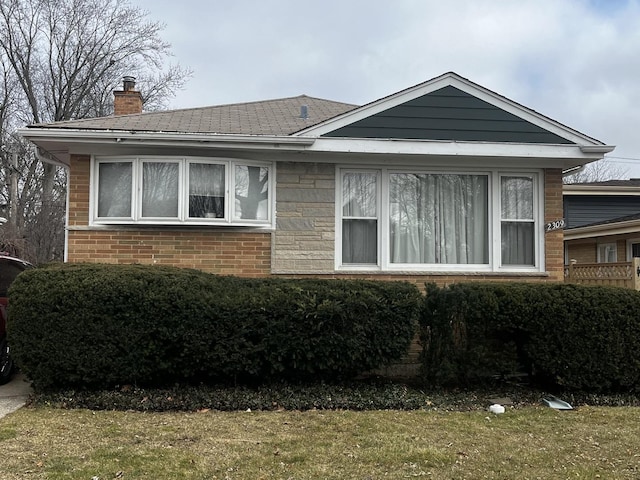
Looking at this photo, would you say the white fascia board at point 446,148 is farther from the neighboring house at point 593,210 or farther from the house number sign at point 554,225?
the neighboring house at point 593,210

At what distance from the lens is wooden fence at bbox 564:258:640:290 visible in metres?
11.1

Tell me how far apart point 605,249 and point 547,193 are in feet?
40.0

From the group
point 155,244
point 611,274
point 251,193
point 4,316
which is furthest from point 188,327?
point 611,274

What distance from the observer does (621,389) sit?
7105mm

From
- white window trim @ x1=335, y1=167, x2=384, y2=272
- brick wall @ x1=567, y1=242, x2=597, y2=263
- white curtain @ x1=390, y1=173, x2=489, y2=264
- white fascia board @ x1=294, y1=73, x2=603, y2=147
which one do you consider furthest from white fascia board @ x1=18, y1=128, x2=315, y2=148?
brick wall @ x1=567, y1=242, x2=597, y2=263

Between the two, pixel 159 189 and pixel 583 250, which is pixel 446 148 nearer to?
pixel 159 189

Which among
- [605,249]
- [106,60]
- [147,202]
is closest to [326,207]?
[147,202]

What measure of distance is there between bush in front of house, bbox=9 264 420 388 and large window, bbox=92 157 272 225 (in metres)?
1.23

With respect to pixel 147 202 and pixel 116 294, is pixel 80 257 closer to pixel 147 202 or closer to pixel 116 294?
pixel 147 202

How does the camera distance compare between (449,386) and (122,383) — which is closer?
(122,383)

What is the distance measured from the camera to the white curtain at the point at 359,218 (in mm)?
8359

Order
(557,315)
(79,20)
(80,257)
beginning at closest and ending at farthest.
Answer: (557,315) → (80,257) → (79,20)

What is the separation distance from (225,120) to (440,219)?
373 centimetres

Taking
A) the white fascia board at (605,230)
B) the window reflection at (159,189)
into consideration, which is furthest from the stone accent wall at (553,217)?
the white fascia board at (605,230)
